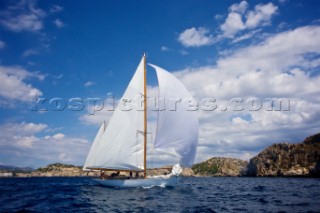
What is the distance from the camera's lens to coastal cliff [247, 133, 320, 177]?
139 m

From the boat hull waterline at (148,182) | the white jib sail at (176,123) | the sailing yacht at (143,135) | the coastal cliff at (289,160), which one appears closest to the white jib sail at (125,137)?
the sailing yacht at (143,135)

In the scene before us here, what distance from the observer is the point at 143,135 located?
39.4m

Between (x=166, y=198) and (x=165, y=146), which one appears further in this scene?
(x=165, y=146)

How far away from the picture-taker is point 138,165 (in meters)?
38.5

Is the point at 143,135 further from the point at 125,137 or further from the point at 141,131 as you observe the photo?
the point at 125,137

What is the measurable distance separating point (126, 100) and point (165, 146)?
328 inches

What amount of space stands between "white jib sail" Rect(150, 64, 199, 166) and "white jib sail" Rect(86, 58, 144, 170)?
14.2 ft

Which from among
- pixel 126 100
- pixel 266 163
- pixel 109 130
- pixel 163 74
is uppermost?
pixel 163 74

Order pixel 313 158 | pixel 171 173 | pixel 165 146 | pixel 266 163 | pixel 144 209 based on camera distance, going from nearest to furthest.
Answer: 1. pixel 144 209
2. pixel 165 146
3. pixel 171 173
4. pixel 313 158
5. pixel 266 163

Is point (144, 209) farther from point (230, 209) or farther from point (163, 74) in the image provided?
point (163, 74)

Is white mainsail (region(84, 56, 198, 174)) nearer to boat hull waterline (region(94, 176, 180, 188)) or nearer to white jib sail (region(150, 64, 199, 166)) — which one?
white jib sail (region(150, 64, 199, 166))

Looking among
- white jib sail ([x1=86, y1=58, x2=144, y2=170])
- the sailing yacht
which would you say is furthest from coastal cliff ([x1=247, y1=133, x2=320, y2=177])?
white jib sail ([x1=86, y1=58, x2=144, y2=170])

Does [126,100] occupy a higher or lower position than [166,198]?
higher

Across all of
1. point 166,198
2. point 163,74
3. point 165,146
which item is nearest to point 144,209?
point 166,198
